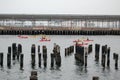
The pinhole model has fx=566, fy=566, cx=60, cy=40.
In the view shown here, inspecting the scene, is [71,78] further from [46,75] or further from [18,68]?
[18,68]

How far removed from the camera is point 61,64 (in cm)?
7275

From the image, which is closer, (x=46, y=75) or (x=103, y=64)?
(x=46, y=75)

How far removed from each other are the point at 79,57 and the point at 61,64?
2543mm

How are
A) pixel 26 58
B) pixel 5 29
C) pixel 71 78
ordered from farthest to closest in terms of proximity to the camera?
1. pixel 5 29
2. pixel 26 58
3. pixel 71 78

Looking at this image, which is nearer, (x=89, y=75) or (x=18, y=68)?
(x=89, y=75)

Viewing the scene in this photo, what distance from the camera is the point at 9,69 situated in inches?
2653

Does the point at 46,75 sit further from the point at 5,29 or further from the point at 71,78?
the point at 5,29

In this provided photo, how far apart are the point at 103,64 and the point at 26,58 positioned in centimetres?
1520

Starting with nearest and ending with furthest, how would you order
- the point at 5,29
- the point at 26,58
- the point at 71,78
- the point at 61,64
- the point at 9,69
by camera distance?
the point at 71,78 < the point at 9,69 < the point at 61,64 < the point at 26,58 < the point at 5,29

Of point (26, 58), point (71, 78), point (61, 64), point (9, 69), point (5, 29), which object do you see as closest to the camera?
point (71, 78)

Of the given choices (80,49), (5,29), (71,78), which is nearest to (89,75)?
(71,78)

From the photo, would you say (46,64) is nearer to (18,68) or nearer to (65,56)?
(18,68)

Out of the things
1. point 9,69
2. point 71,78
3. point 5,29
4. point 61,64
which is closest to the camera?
point 71,78

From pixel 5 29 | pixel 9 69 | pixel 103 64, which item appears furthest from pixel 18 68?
pixel 5 29
